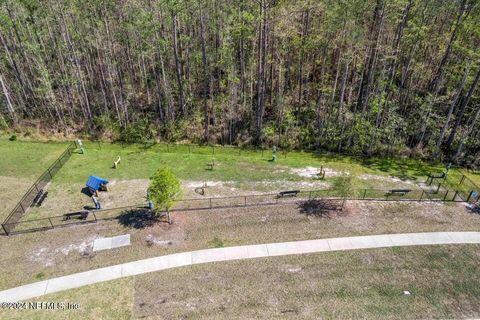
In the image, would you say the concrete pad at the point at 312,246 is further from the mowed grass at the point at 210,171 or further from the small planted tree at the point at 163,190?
the small planted tree at the point at 163,190

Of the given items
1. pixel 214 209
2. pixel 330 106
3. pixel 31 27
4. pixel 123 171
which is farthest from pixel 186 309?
pixel 31 27

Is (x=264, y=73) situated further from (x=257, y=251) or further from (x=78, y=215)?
(x=78, y=215)

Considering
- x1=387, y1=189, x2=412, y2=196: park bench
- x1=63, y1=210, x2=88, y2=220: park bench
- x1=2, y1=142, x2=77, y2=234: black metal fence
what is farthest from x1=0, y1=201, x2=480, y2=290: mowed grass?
x1=2, y1=142, x2=77, y2=234: black metal fence

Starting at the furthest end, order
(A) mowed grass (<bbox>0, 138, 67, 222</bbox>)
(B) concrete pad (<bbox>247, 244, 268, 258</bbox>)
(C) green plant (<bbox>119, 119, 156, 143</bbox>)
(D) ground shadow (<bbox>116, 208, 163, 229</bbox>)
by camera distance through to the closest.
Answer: (C) green plant (<bbox>119, 119, 156, 143</bbox>) → (A) mowed grass (<bbox>0, 138, 67, 222</bbox>) → (D) ground shadow (<bbox>116, 208, 163, 229</bbox>) → (B) concrete pad (<bbox>247, 244, 268, 258</bbox>)

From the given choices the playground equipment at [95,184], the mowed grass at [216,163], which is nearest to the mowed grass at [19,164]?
the mowed grass at [216,163]

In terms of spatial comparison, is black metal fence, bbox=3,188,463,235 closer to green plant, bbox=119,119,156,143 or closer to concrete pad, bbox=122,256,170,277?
Answer: concrete pad, bbox=122,256,170,277

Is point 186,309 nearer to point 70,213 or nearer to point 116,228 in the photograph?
point 116,228
